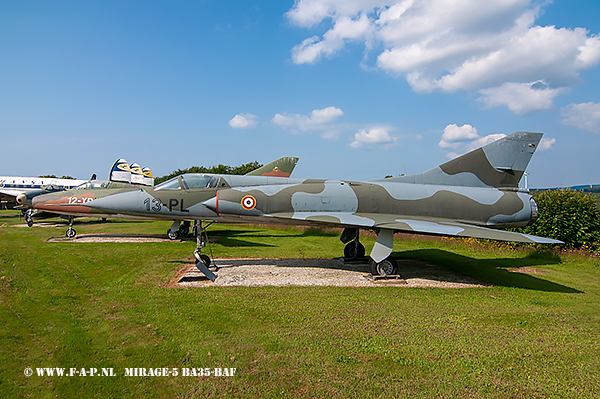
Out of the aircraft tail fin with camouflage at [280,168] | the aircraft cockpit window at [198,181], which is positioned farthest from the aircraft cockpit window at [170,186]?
the aircraft tail fin with camouflage at [280,168]

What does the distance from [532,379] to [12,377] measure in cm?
606

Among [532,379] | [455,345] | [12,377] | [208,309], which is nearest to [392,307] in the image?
[455,345]

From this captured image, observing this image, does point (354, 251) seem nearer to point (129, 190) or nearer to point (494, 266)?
point (494, 266)

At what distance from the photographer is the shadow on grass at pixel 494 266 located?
8.48 m

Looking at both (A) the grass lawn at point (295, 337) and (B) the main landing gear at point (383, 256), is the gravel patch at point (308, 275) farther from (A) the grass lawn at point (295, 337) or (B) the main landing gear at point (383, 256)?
(A) the grass lawn at point (295, 337)

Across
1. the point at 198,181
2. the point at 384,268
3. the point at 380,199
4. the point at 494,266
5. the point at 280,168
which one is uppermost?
the point at 280,168

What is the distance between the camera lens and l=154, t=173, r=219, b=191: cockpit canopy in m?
9.84

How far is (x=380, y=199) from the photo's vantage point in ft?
31.8

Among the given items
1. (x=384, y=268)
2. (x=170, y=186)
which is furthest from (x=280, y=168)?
(x=384, y=268)

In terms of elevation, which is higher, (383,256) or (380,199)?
(380,199)

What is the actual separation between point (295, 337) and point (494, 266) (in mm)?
9126

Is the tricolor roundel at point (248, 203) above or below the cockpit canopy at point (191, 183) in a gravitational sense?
below

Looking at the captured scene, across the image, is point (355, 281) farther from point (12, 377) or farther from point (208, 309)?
point (12, 377)

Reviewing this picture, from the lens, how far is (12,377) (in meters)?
3.55
